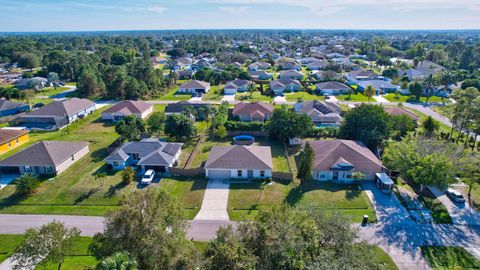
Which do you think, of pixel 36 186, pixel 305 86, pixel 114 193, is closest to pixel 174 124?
pixel 114 193

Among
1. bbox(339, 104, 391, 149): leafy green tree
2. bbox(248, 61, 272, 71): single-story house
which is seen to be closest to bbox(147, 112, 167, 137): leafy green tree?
bbox(339, 104, 391, 149): leafy green tree

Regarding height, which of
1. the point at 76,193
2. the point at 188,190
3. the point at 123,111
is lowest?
the point at 188,190

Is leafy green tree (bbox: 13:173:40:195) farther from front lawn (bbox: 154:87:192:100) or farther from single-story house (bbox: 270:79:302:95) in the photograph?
single-story house (bbox: 270:79:302:95)

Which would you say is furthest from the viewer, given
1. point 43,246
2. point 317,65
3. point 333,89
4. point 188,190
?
point 317,65

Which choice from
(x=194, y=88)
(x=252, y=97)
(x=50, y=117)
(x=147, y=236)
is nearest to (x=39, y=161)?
(x=50, y=117)

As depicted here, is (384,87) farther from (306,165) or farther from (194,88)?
(306,165)

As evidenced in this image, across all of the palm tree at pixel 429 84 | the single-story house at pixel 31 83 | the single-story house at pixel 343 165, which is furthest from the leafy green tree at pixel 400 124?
the single-story house at pixel 31 83

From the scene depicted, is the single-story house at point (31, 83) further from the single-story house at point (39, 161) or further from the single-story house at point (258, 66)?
the single-story house at point (258, 66)
